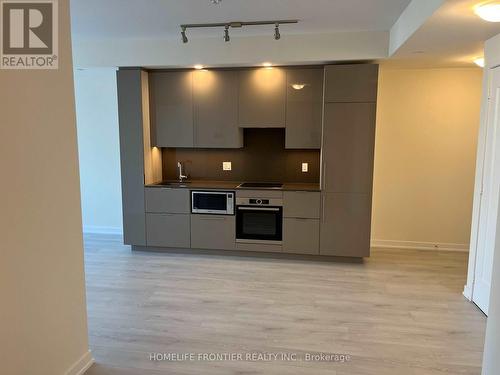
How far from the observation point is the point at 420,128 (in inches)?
194

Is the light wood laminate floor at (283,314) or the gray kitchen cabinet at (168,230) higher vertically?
the gray kitchen cabinet at (168,230)

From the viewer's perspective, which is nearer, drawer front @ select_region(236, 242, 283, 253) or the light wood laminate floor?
the light wood laminate floor

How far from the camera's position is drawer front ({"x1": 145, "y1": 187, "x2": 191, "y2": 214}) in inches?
188

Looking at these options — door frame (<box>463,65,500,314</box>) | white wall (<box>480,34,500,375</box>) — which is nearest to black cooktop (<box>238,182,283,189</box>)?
door frame (<box>463,65,500,314</box>)

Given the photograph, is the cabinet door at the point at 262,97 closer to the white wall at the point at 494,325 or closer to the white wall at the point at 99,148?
the white wall at the point at 99,148

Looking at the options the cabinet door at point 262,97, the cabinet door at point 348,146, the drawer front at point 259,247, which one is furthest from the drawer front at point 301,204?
the cabinet door at point 262,97

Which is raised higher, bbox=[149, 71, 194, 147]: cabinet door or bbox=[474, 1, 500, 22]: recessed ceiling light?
bbox=[474, 1, 500, 22]: recessed ceiling light

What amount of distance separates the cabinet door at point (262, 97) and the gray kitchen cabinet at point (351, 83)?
1.92ft

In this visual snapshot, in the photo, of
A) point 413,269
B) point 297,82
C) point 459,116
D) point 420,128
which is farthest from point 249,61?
point 413,269

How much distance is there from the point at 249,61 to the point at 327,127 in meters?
1.20

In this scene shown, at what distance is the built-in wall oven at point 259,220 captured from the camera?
4617 mm

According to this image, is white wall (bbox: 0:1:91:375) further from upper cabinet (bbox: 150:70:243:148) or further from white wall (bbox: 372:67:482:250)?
white wall (bbox: 372:67:482:250)

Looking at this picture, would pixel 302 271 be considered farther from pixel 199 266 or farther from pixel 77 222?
pixel 77 222

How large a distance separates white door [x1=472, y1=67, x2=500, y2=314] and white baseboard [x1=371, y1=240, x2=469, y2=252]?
5.52 ft
